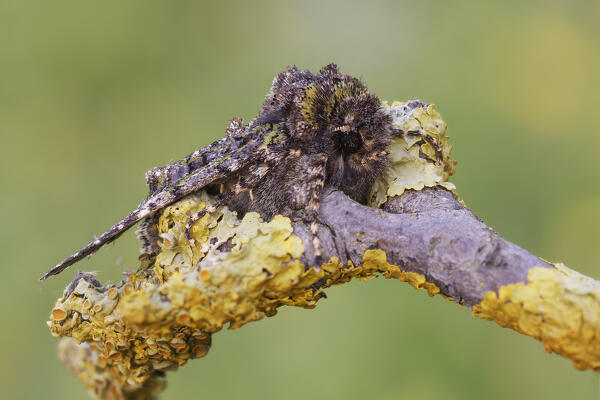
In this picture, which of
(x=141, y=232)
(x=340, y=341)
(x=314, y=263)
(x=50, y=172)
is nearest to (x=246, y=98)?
(x=50, y=172)

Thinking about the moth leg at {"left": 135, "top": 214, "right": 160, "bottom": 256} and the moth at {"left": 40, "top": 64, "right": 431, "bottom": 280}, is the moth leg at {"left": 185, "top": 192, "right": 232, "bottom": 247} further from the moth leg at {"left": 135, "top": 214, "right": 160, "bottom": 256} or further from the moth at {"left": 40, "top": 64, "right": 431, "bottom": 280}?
the moth leg at {"left": 135, "top": 214, "right": 160, "bottom": 256}

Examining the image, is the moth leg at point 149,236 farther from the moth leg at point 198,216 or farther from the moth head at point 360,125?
the moth head at point 360,125

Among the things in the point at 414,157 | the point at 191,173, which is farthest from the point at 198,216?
the point at 414,157

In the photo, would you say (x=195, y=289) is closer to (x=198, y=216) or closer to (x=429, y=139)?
(x=198, y=216)

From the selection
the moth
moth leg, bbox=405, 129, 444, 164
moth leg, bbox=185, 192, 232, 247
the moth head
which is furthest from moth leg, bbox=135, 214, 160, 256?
moth leg, bbox=405, 129, 444, 164

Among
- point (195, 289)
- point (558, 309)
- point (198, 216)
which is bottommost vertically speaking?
point (195, 289)
